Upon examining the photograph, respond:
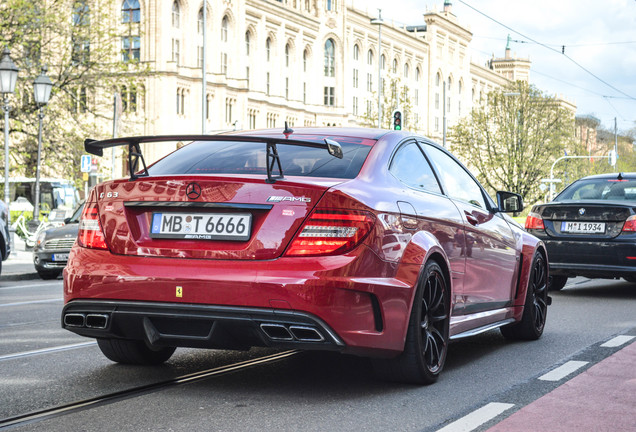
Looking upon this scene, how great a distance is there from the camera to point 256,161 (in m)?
5.69

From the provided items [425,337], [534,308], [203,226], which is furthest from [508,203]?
[203,226]

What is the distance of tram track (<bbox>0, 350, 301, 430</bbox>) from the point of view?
469 centimetres

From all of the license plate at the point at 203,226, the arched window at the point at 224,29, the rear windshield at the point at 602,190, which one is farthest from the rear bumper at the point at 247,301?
the arched window at the point at 224,29

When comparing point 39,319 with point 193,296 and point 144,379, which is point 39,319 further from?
point 193,296

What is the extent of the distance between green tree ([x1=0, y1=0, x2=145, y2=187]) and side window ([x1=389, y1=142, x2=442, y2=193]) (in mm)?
22121

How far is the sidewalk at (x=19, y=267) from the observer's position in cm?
1734

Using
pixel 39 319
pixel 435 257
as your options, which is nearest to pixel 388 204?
pixel 435 257

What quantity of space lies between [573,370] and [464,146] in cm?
6186

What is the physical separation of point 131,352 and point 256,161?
1.53m

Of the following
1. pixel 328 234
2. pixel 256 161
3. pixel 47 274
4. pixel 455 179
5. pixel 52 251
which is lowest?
pixel 47 274

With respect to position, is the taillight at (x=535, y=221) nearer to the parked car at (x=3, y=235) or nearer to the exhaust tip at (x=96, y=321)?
the parked car at (x=3, y=235)

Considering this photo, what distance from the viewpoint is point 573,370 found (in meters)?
6.43

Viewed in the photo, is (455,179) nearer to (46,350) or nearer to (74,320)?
(74,320)

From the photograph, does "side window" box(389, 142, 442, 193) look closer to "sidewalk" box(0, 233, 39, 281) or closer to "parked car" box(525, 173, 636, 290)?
"parked car" box(525, 173, 636, 290)
